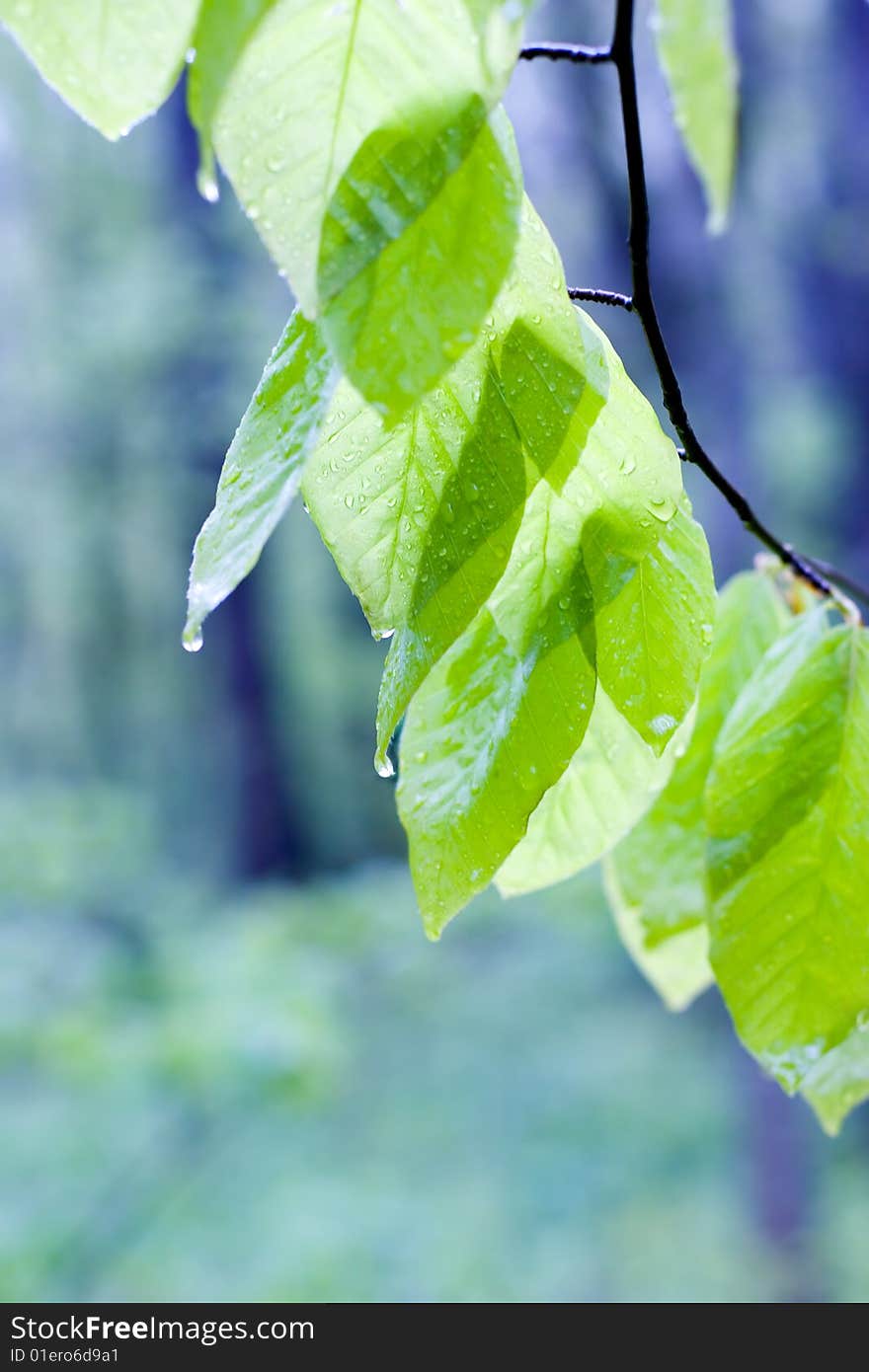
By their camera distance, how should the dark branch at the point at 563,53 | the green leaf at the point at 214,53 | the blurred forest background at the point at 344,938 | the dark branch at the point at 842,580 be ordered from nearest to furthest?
the green leaf at the point at 214,53, the dark branch at the point at 563,53, the dark branch at the point at 842,580, the blurred forest background at the point at 344,938

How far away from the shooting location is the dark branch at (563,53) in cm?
28

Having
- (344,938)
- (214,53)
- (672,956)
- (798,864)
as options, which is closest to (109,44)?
(214,53)

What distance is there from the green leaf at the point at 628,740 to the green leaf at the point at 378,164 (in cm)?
10

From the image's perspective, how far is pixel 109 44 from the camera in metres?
0.21

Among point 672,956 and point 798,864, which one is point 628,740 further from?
point 672,956

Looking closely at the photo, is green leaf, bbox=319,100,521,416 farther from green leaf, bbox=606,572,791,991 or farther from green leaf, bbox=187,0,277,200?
green leaf, bbox=606,572,791,991

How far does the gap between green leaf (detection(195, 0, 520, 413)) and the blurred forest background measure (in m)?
2.19

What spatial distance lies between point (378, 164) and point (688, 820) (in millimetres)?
299

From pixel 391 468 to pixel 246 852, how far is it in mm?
4981

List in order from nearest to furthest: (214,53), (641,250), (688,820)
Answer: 1. (214,53)
2. (641,250)
3. (688,820)

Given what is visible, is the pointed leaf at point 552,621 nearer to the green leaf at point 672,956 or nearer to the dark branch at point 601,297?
the dark branch at point 601,297

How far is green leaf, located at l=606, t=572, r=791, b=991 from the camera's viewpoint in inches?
17.2

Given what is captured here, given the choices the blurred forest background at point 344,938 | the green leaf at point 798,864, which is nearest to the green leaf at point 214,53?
the green leaf at point 798,864

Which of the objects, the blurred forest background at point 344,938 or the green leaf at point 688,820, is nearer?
the green leaf at point 688,820
